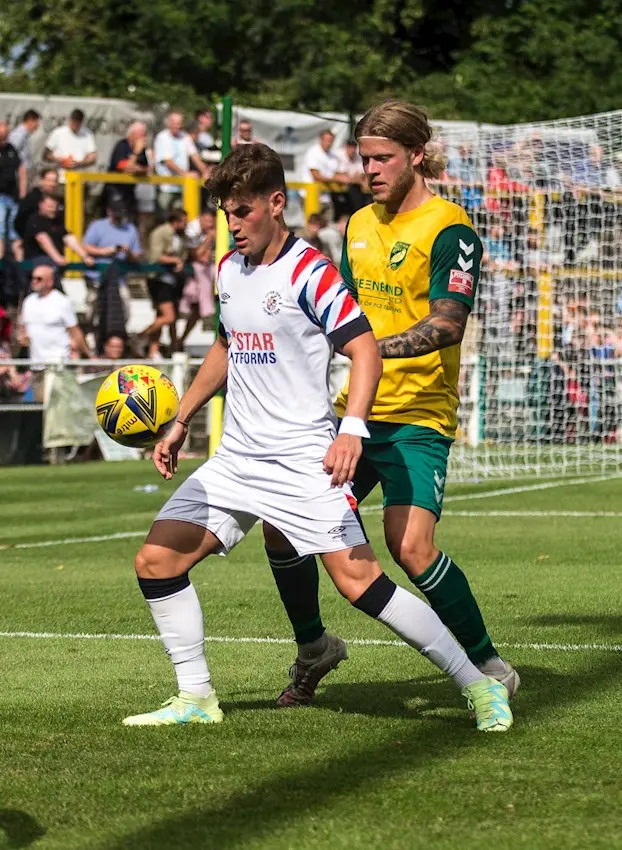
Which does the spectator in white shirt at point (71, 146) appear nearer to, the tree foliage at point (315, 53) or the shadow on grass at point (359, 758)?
the tree foliage at point (315, 53)

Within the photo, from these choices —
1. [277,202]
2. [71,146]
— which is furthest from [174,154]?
[277,202]

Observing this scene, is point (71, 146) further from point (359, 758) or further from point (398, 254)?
point (359, 758)

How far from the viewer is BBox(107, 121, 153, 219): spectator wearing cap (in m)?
21.9

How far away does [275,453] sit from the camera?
230 inches

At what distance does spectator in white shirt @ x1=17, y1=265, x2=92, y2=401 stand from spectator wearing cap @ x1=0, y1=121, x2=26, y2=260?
100 cm

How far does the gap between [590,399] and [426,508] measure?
15333 mm

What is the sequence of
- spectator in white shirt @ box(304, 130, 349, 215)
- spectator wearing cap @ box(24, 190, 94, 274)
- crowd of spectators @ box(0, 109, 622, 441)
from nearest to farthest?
1. crowd of spectators @ box(0, 109, 622, 441)
2. spectator wearing cap @ box(24, 190, 94, 274)
3. spectator in white shirt @ box(304, 130, 349, 215)

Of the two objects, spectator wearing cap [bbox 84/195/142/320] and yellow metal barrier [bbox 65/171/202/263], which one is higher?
yellow metal barrier [bbox 65/171/202/263]

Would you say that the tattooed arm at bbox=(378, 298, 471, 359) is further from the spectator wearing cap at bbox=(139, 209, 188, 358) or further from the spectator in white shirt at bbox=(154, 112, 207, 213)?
the spectator in white shirt at bbox=(154, 112, 207, 213)

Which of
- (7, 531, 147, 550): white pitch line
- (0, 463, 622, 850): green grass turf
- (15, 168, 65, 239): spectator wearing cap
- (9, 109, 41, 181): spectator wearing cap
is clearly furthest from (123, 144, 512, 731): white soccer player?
(9, 109, 41, 181): spectator wearing cap

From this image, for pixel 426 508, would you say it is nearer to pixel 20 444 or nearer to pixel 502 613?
pixel 502 613

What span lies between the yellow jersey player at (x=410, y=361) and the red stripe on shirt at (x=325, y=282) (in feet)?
1.64

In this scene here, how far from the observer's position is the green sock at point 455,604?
612 centimetres

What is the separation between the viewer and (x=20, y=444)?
19812mm
